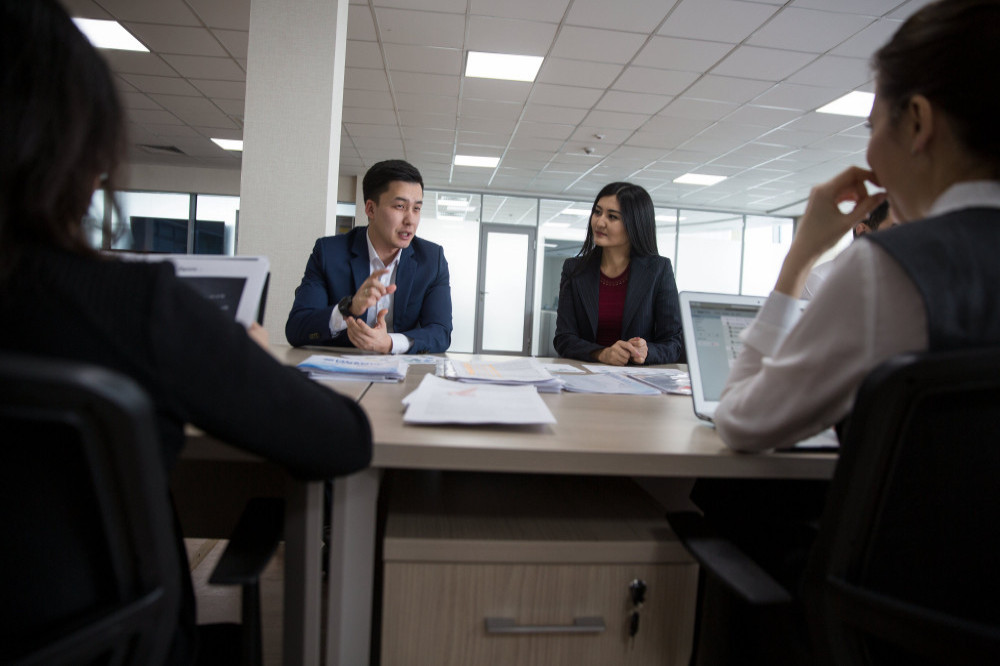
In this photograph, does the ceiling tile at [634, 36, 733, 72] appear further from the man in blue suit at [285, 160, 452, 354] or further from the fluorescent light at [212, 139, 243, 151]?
the fluorescent light at [212, 139, 243, 151]

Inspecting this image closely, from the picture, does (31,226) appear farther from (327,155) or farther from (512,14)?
(512,14)

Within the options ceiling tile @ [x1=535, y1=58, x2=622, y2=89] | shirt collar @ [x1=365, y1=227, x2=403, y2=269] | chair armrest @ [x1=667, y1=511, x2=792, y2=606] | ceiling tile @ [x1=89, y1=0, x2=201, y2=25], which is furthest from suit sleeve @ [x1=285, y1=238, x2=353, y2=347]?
ceiling tile @ [x1=535, y1=58, x2=622, y2=89]

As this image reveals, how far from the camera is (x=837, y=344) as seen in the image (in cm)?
64

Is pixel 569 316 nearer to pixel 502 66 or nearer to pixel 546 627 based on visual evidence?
pixel 546 627

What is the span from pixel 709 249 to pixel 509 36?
251 inches

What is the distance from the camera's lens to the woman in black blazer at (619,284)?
228cm

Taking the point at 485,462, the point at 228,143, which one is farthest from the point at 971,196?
the point at 228,143

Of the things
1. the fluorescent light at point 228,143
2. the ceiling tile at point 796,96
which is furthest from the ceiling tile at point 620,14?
the fluorescent light at point 228,143

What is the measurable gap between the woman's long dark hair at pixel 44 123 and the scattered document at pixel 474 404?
18.6 inches

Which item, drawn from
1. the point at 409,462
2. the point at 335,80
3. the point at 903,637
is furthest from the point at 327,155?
the point at 903,637

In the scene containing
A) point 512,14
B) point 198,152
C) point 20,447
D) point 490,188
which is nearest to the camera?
point 20,447

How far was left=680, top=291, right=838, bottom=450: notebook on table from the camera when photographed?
1035 millimetres

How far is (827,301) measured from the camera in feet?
2.12

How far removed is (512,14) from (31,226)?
3.57 metres
